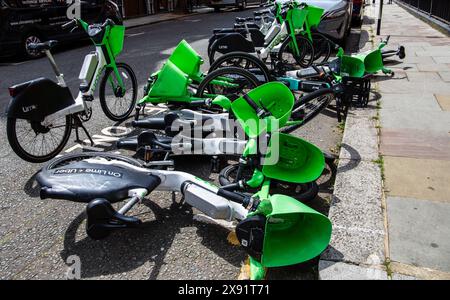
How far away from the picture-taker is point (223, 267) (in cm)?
263

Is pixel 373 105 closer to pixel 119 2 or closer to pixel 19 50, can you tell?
pixel 19 50

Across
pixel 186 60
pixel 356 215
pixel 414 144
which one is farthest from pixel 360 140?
pixel 186 60

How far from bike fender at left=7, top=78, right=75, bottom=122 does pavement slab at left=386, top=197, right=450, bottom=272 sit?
11.2ft

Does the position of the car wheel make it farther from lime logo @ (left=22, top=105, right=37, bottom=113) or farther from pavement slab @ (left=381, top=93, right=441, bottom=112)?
pavement slab @ (left=381, top=93, right=441, bottom=112)

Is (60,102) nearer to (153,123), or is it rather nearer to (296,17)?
(153,123)

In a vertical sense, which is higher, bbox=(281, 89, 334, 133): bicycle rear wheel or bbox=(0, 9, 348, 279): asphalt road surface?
bbox=(281, 89, 334, 133): bicycle rear wheel

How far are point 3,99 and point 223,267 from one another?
6027 millimetres

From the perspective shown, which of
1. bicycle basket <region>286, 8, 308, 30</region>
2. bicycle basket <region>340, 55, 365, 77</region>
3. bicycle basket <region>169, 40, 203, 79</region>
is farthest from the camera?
bicycle basket <region>286, 8, 308, 30</region>

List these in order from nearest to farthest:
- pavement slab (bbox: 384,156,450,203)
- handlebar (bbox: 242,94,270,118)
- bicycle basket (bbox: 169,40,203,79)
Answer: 1. handlebar (bbox: 242,94,270,118)
2. pavement slab (bbox: 384,156,450,203)
3. bicycle basket (bbox: 169,40,203,79)

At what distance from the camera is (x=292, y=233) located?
104 inches

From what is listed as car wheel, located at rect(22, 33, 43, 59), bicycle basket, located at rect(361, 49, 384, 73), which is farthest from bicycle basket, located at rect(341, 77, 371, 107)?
car wheel, located at rect(22, 33, 43, 59)

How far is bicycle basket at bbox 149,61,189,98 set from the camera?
4957 mm

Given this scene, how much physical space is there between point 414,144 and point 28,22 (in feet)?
33.8

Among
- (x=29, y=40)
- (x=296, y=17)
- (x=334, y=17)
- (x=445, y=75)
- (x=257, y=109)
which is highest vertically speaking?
(x=296, y=17)
